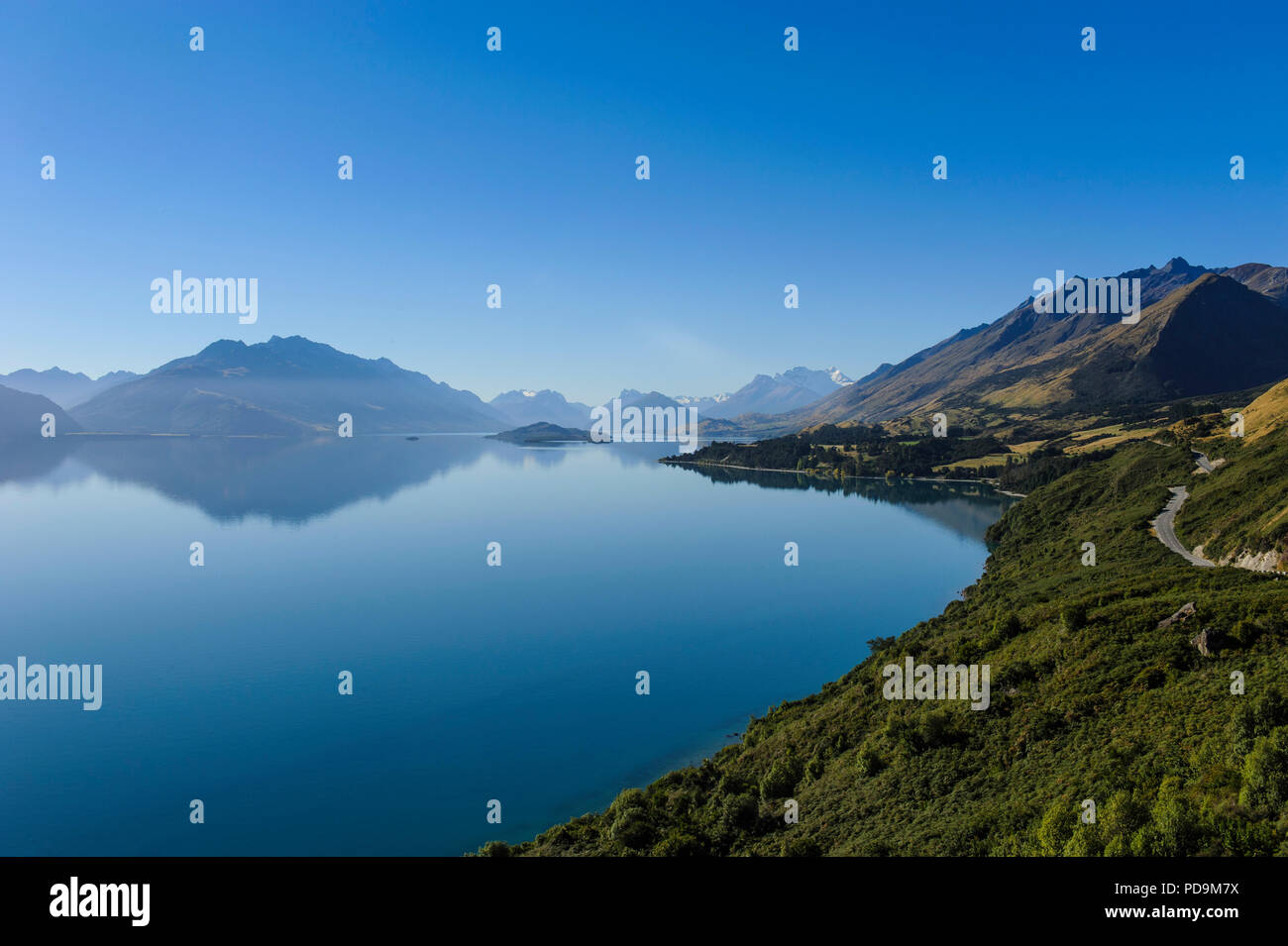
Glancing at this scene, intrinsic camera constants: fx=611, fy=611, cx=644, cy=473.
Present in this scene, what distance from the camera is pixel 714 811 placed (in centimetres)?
2872

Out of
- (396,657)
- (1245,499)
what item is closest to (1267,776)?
(396,657)

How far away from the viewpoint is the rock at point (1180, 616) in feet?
96.5

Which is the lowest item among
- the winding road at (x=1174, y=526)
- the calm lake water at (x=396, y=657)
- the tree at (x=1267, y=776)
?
the calm lake water at (x=396, y=657)

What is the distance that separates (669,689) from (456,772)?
62.7 ft

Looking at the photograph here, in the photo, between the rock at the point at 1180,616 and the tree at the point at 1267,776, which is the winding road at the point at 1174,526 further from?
the tree at the point at 1267,776

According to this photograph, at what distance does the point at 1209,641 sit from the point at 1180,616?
3979 mm

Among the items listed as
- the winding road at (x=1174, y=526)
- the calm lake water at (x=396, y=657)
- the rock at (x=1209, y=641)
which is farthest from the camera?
the winding road at (x=1174, y=526)

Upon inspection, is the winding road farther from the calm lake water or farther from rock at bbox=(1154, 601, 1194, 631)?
the calm lake water

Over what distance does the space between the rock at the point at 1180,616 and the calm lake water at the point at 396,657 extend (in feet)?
87.3

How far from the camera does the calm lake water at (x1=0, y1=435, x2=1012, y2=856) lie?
35.8m

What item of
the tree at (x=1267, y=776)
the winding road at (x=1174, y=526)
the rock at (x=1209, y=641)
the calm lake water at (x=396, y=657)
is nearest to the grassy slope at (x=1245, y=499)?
the winding road at (x=1174, y=526)

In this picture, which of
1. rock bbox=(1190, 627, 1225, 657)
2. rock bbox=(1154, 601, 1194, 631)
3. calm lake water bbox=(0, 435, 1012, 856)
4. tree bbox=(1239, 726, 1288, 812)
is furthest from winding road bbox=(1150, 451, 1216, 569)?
tree bbox=(1239, 726, 1288, 812)

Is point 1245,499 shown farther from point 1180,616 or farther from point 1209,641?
point 1209,641
